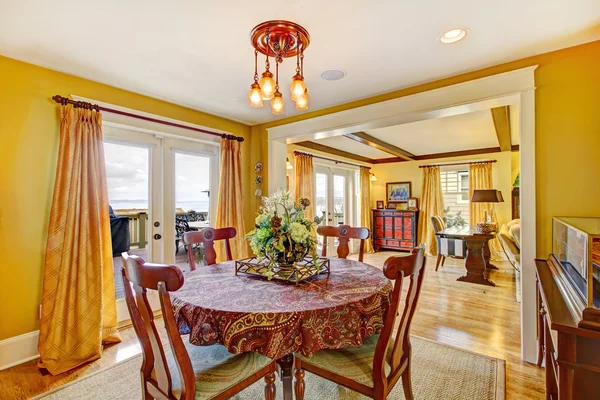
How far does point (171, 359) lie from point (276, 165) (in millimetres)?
2792

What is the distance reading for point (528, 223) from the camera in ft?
7.31

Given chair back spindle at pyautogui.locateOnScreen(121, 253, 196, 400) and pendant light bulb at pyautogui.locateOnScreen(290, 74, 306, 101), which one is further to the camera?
pendant light bulb at pyautogui.locateOnScreen(290, 74, 306, 101)

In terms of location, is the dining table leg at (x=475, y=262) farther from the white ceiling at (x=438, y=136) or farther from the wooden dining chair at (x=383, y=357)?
the wooden dining chair at (x=383, y=357)

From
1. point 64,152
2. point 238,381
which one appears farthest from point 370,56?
point 64,152

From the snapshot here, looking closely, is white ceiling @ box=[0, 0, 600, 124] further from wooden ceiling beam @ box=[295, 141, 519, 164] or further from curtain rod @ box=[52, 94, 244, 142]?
wooden ceiling beam @ box=[295, 141, 519, 164]

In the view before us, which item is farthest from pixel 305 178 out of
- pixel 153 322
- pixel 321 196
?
pixel 153 322

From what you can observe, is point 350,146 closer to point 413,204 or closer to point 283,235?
point 413,204

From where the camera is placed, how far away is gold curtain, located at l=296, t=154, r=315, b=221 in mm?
5129

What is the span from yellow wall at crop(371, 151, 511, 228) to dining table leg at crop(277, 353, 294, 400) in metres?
6.28

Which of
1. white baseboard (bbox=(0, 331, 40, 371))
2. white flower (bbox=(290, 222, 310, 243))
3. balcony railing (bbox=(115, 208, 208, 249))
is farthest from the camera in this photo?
balcony railing (bbox=(115, 208, 208, 249))

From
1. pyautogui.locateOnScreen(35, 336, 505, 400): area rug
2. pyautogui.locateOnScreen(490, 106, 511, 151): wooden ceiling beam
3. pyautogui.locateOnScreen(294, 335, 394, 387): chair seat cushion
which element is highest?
pyautogui.locateOnScreen(490, 106, 511, 151): wooden ceiling beam

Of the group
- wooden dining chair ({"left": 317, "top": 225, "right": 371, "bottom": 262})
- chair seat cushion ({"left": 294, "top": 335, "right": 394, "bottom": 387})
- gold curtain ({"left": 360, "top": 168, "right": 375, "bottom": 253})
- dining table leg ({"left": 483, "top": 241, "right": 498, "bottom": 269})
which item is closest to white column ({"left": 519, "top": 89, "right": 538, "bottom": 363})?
wooden dining chair ({"left": 317, "top": 225, "right": 371, "bottom": 262})

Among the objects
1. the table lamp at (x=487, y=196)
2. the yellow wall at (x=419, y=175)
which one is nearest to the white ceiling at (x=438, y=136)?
the yellow wall at (x=419, y=175)

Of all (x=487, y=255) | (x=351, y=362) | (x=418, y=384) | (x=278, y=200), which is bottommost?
(x=418, y=384)
